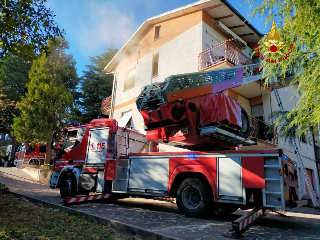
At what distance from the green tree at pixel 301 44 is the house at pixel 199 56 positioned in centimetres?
681

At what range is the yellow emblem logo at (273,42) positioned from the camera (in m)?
4.95

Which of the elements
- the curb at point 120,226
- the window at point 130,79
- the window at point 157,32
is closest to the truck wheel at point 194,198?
the curb at point 120,226

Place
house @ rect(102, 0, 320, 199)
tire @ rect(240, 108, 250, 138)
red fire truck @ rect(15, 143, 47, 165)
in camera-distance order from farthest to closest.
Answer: red fire truck @ rect(15, 143, 47, 165) → house @ rect(102, 0, 320, 199) → tire @ rect(240, 108, 250, 138)

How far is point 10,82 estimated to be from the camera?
25531mm

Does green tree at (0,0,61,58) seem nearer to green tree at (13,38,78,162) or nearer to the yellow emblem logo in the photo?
the yellow emblem logo

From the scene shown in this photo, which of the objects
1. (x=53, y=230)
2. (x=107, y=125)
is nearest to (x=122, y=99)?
(x=107, y=125)

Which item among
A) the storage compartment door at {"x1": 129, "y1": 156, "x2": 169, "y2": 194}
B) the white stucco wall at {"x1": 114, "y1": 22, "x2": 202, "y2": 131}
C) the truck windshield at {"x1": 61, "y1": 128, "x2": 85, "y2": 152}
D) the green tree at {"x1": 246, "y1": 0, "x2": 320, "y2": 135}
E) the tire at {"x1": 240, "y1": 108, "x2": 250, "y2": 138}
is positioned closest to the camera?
the green tree at {"x1": 246, "y1": 0, "x2": 320, "y2": 135}

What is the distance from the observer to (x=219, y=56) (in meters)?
12.2

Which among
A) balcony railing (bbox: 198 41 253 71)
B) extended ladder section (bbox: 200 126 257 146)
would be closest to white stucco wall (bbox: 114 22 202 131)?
balcony railing (bbox: 198 41 253 71)

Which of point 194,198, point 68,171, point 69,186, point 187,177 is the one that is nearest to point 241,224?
point 194,198

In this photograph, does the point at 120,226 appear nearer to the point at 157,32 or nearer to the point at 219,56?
the point at 219,56

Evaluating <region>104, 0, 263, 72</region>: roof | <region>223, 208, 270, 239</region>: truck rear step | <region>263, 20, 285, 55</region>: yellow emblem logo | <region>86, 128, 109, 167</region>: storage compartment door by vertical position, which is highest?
<region>104, 0, 263, 72</region>: roof

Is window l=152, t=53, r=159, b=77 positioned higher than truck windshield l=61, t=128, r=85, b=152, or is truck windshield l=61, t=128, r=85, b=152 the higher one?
window l=152, t=53, r=159, b=77

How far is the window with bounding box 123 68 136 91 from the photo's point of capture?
18.3 m
